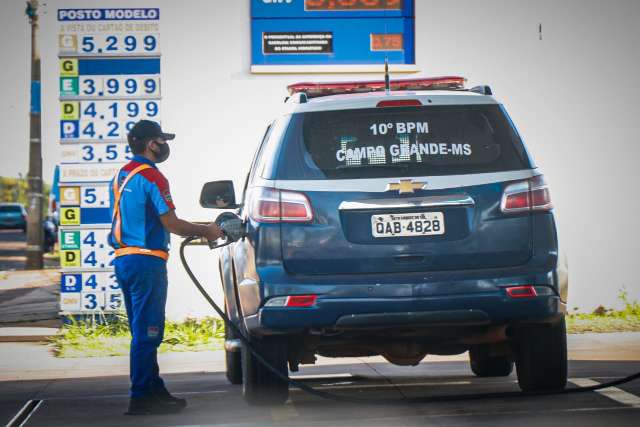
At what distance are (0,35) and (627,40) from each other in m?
6.71

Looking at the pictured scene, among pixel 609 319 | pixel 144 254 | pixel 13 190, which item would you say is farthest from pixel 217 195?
pixel 13 190

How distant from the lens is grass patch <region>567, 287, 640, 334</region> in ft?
42.2

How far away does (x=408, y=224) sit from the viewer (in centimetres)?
686

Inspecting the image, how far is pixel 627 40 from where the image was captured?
45.2 feet

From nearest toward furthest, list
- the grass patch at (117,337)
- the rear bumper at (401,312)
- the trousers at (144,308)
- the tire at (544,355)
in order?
the rear bumper at (401,312), the tire at (544,355), the trousers at (144,308), the grass patch at (117,337)

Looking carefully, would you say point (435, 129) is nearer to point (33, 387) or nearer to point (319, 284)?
point (319, 284)

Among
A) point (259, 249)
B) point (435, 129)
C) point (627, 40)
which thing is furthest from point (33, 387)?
point (627, 40)

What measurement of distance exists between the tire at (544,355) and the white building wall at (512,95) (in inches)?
240

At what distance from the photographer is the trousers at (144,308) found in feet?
25.2

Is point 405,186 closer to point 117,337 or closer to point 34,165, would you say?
point 117,337

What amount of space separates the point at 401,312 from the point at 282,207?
2.76 ft

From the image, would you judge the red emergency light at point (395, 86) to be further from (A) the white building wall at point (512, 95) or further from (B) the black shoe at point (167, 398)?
(A) the white building wall at point (512, 95)

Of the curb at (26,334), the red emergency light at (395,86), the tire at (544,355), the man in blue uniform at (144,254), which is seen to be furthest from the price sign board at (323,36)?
the tire at (544,355)

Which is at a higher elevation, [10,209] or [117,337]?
[10,209]
